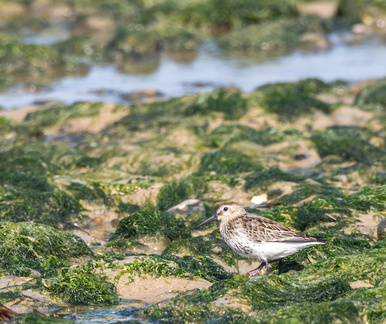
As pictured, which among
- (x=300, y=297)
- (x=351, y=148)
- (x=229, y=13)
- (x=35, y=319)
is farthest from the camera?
(x=229, y=13)

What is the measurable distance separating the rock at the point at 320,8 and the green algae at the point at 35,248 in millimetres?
16011

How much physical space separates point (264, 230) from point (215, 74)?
10899 millimetres

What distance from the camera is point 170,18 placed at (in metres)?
22.6

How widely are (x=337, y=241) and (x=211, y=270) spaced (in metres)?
1.20

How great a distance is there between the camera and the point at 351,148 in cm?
1054

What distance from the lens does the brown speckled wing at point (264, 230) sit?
21.0 feet

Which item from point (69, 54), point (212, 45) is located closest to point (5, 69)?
point (69, 54)

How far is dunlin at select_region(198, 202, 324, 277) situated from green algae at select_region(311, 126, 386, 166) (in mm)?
3779

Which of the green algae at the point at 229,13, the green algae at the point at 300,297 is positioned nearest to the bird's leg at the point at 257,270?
the green algae at the point at 300,297

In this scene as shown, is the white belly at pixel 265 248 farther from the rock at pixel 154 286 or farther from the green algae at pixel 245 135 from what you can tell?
the green algae at pixel 245 135

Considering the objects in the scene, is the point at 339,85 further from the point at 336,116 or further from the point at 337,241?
the point at 337,241

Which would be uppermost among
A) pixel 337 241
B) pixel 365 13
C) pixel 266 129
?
pixel 337 241

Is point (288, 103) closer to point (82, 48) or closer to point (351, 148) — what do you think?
point (351, 148)

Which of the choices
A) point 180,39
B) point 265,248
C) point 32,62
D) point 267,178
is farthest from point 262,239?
point 180,39
